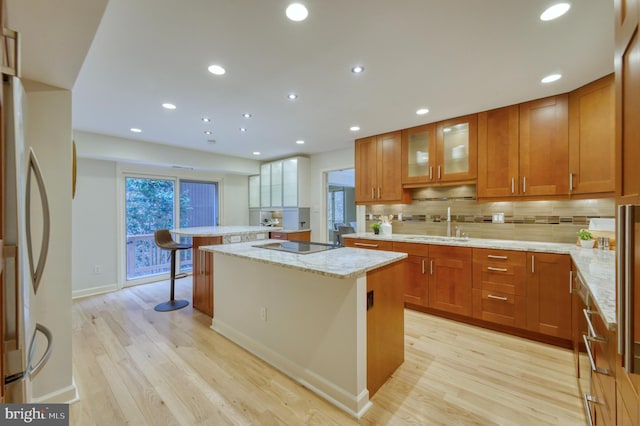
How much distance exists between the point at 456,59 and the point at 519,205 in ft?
6.74

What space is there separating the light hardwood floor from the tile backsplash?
4.00ft

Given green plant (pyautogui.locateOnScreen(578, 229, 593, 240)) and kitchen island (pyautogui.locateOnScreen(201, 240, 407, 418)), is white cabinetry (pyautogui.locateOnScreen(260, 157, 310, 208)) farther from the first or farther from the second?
green plant (pyautogui.locateOnScreen(578, 229, 593, 240))

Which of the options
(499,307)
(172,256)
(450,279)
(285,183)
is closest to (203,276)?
(172,256)

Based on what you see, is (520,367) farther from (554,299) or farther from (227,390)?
(227,390)

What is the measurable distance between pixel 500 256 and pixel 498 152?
120 centimetres

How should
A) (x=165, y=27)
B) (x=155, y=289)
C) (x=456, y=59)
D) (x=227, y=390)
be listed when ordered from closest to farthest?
(x=165, y=27) → (x=227, y=390) → (x=456, y=59) → (x=155, y=289)

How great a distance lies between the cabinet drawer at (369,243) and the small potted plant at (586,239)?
1.87 meters

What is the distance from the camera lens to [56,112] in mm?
1750

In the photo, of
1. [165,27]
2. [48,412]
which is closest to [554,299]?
[48,412]

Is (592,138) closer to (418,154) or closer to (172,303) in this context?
(418,154)

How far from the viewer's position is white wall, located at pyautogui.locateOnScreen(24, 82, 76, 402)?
5.60ft

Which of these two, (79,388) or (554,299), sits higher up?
(554,299)

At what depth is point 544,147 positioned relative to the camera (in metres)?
2.77

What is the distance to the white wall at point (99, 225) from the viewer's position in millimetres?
4172
